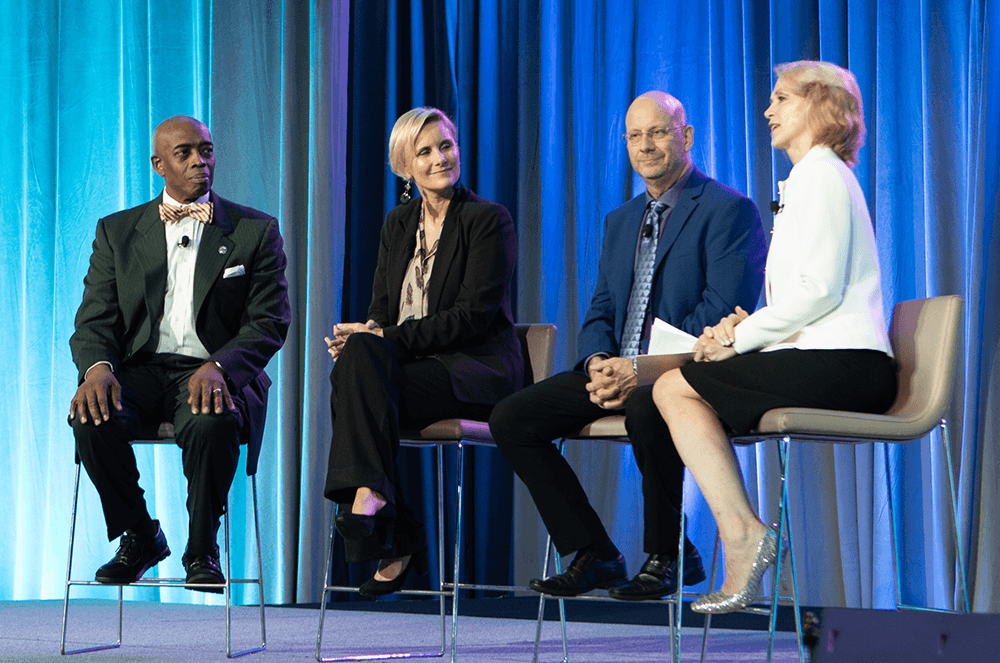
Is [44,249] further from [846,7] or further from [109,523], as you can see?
[846,7]

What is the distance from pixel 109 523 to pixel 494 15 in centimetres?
248

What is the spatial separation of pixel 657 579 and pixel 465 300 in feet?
2.90

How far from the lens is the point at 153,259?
3.04m

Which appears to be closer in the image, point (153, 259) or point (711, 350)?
point (711, 350)

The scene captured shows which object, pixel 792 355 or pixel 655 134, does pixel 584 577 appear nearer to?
pixel 792 355

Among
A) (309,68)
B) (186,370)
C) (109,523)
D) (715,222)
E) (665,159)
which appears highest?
(309,68)

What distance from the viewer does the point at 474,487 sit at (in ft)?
13.6

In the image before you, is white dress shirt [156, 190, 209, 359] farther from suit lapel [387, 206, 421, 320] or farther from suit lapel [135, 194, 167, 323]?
suit lapel [387, 206, 421, 320]

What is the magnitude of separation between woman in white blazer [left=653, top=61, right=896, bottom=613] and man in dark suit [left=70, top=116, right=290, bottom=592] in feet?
3.83

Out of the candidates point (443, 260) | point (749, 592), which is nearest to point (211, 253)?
point (443, 260)

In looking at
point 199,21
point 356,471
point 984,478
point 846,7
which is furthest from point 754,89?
point 199,21

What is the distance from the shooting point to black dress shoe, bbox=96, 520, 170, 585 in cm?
261

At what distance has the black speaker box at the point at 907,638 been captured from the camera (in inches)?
33.8

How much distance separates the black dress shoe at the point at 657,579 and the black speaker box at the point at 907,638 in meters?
1.21
